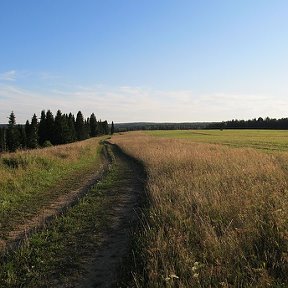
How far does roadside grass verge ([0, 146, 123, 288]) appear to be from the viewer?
19.0ft

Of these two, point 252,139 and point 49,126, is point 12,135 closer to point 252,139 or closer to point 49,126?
point 49,126

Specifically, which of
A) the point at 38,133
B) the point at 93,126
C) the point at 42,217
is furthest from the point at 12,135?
the point at 42,217

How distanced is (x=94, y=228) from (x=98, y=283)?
3.20 meters

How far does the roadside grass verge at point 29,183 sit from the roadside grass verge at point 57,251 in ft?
3.81

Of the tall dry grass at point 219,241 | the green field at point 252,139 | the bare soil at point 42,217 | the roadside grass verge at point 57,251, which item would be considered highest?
the tall dry grass at point 219,241

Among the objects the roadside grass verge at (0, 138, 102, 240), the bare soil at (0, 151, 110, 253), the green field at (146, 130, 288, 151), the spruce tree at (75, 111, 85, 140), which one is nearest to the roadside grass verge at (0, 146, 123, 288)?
the bare soil at (0, 151, 110, 253)

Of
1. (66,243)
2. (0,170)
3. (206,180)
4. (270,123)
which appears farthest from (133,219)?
(270,123)

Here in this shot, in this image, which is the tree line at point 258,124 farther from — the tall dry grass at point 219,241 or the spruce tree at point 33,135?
the tall dry grass at point 219,241

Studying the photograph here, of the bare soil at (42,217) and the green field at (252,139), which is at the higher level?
the bare soil at (42,217)

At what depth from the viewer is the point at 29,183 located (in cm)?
1503

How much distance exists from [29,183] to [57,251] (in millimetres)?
8505

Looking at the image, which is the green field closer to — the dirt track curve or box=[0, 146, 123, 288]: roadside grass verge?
the dirt track curve

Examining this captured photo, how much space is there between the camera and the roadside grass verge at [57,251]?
19.0 ft

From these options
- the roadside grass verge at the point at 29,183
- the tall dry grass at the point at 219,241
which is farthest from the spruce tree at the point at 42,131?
the tall dry grass at the point at 219,241
